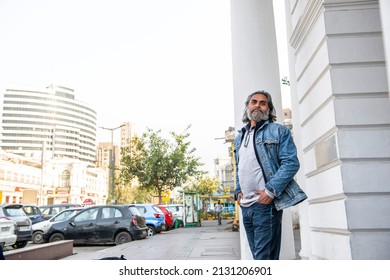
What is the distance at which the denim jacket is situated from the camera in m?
2.29

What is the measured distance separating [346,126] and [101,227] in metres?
7.91

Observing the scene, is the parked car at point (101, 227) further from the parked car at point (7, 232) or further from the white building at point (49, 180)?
the white building at point (49, 180)

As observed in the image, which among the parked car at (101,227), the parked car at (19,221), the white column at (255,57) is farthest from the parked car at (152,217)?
the white column at (255,57)

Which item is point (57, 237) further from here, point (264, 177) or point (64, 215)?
point (264, 177)

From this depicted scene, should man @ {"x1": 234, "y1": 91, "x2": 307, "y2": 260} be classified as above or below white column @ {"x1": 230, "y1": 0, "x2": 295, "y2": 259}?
below

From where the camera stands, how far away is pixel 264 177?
243 centimetres

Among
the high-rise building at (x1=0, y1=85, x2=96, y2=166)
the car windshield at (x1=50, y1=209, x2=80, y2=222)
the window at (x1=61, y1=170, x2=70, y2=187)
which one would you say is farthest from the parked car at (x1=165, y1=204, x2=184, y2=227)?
the window at (x1=61, y1=170, x2=70, y2=187)

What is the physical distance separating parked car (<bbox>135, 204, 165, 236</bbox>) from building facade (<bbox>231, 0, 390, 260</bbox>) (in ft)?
32.1

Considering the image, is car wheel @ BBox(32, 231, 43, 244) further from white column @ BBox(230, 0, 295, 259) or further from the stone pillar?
the stone pillar

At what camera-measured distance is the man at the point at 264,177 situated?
232 cm

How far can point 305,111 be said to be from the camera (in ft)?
11.0

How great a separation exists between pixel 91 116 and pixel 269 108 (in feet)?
94.9

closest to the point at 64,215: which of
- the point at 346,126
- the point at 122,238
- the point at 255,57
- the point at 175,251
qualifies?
the point at 122,238
